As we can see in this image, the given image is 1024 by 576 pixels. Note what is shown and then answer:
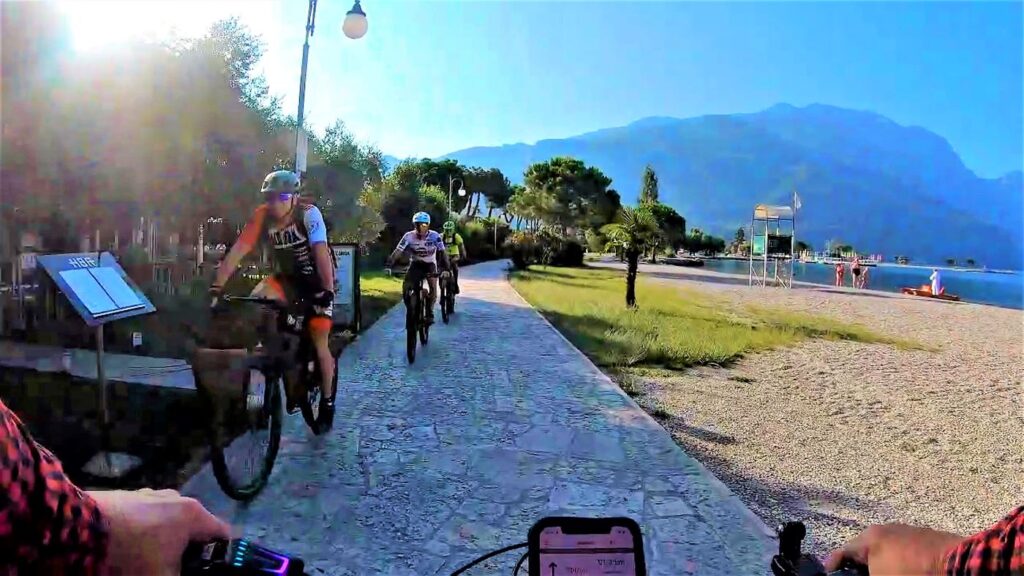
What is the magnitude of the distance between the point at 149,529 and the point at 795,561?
1045 millimetres

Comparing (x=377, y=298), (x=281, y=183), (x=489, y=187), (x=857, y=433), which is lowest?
(x=857, y=433)

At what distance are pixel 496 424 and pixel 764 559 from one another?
8.85 feet

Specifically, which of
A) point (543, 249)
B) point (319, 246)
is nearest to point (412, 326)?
point (319, 246)

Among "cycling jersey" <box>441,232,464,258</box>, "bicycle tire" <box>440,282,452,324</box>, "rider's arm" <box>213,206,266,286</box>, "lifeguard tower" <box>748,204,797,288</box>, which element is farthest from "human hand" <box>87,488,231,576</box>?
"lifeguard tower" <box>748,204,797,288</box>

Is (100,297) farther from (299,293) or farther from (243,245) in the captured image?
(299,293)

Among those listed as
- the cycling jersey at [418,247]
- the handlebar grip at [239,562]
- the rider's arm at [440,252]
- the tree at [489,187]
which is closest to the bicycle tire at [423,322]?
the cycling jersey at [418,247]

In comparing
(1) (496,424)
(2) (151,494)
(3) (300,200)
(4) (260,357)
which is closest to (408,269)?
(1) (496,424)

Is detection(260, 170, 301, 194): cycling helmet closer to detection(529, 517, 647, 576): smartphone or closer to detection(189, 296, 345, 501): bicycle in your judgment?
detection(189, 296, 345, 501): bicycle

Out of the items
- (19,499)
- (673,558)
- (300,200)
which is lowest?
(673,558)

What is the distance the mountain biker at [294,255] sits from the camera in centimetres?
446

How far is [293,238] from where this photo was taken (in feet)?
14.9

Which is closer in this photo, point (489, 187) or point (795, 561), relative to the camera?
point (795, 561)

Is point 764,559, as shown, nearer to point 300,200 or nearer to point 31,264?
point 300,200

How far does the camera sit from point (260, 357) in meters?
3.91
